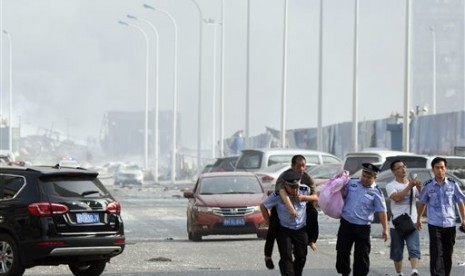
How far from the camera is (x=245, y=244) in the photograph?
2705 centimetres

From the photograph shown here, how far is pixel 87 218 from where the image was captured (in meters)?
18.1

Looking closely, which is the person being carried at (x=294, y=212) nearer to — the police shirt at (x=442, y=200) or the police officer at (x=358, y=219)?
the police officer at (x=358, y=219)

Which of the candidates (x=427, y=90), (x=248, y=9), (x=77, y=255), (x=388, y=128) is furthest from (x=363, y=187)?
(x=427, y=90)

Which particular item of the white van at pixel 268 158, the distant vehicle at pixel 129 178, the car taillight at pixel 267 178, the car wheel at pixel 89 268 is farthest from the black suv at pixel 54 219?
the distant vehicle at pixel 129 178

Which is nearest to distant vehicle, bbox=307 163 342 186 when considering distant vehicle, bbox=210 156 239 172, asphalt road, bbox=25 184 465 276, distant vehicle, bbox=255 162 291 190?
distant vehicle, bbox=255 162 291 190

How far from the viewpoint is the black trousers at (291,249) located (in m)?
16.0

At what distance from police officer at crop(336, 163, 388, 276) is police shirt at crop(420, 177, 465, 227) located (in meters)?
1.00

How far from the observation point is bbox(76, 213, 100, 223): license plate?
1798cm

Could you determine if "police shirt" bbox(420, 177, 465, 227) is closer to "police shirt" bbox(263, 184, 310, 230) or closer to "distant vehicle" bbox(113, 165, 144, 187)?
"police shirt" bbox(263, 184, 310, 230)

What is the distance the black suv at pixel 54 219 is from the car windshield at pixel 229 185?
1093cm

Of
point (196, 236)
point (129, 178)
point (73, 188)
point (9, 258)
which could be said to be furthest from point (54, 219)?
point (129, 178)

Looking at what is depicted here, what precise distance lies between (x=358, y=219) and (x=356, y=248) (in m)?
0.35

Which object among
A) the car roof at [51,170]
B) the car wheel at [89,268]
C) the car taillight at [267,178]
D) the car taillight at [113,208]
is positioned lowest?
the car wheel at [89,268]

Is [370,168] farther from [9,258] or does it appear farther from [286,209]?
[9,258]
